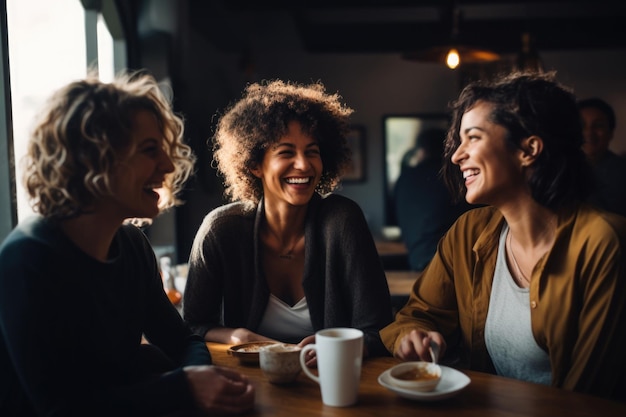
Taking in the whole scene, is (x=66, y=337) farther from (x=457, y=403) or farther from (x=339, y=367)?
(x=457, y=403)

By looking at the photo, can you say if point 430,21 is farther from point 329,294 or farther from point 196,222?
point 329,294

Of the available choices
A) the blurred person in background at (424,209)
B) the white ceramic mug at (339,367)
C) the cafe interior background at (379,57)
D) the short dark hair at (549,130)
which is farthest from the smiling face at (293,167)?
the cafe interior background at (379,57)

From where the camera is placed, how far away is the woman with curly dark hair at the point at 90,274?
3.70 feet

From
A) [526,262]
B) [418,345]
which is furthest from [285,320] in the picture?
[526,262]

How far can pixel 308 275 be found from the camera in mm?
1960

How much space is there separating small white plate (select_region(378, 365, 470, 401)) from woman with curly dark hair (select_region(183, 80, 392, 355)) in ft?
1.60

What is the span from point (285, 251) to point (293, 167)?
278 mm

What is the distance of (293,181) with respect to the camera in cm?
201

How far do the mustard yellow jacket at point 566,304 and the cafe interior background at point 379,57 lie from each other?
3.42 meters

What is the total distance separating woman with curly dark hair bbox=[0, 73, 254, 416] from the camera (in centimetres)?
113

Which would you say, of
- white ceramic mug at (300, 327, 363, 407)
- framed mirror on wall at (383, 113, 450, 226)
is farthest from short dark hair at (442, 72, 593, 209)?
framed mirror on wall at (383, 113, 450, 226)

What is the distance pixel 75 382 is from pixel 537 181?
3.93ft

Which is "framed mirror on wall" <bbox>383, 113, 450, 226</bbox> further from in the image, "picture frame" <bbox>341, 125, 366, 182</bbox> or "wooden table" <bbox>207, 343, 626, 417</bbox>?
"wooden table" <bbox>207, 343, 626, 417</bbox>

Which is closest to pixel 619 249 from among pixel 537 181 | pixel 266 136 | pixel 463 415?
pixel 537 181
